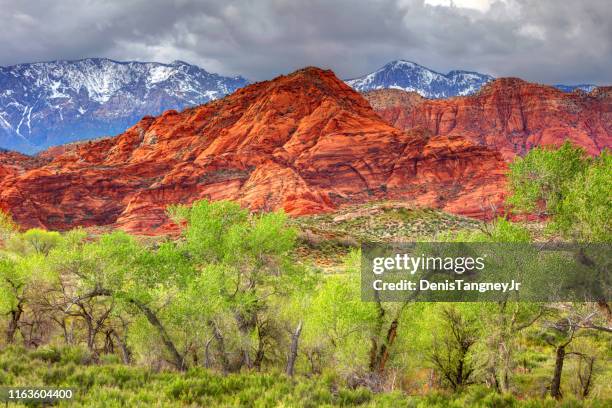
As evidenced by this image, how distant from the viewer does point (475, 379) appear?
21.2 m

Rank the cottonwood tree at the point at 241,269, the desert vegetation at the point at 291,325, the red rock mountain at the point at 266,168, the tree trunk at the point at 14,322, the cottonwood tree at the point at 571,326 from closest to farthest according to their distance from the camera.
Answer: the cottonwood tree at the point at 571,326 < the desert vegetation at the point at 291,325 < the cottonwood tree at the point at 241,269 < the tree trunk at the point at 14,322 < the red rock mountain at the point at 266,168

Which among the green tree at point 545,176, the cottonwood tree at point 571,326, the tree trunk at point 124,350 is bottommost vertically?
the tree trunk at point 124,350

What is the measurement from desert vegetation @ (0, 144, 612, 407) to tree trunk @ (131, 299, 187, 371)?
9 centimetres

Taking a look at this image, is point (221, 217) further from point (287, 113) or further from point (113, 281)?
point (287, 113)

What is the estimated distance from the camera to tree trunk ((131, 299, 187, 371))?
784 inches

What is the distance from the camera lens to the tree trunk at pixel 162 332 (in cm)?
1992

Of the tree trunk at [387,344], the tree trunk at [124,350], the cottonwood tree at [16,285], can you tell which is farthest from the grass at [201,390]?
the cottonwood tree at [16,285]

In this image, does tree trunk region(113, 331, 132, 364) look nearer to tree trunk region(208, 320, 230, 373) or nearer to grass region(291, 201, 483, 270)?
tree trunk region(208, 320, 230, 373)

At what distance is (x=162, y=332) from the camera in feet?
67.5

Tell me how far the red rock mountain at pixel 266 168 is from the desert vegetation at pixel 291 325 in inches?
2913

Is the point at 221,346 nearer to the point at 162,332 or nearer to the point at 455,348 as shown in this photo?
the point at 162,332

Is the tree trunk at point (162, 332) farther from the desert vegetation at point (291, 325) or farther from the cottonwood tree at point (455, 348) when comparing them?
the cottonwood tree at point (455, 348)

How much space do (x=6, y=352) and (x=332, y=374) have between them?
1329 cm

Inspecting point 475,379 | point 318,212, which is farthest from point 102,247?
point 318,212
